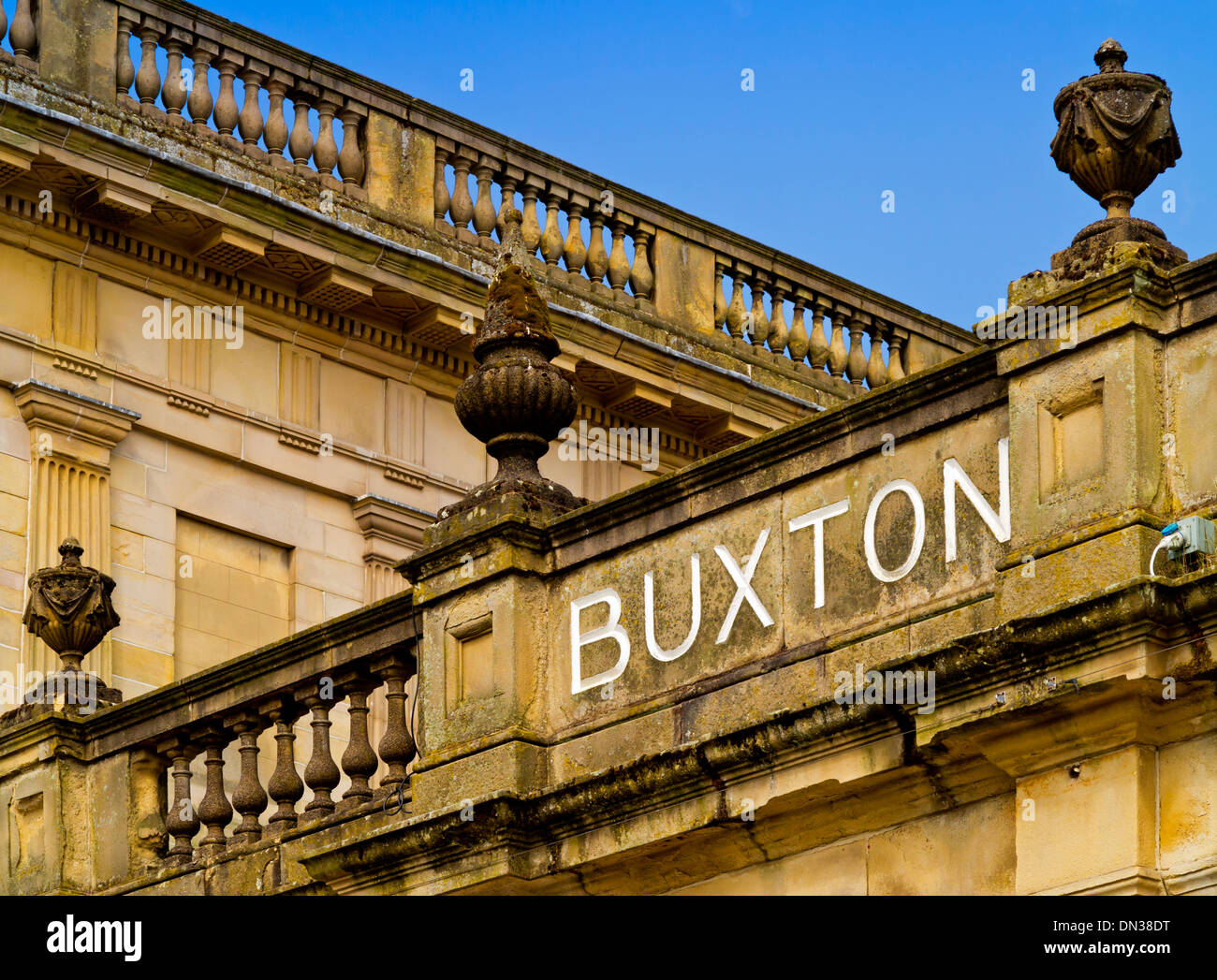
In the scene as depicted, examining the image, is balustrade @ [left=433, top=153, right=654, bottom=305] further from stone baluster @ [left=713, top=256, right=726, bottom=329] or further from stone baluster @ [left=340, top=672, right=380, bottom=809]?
stone baluster @ [left=340, top=672, right=380, bottom=809]

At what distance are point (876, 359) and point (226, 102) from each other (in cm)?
591

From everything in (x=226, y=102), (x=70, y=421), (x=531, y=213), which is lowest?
(x=70, y=421)

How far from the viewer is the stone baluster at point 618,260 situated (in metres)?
21.6

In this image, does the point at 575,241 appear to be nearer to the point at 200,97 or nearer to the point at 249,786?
the point at 200,97

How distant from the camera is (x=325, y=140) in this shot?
792 inches

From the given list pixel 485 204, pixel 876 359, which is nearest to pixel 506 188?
pixel 485 204

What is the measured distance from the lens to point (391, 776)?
545 inches

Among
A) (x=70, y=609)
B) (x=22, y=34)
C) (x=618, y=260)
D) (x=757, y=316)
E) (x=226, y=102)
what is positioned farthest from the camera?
(x=757, y=316)

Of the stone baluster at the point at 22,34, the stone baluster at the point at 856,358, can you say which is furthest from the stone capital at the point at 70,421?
the stone baluster at the point at 856,358

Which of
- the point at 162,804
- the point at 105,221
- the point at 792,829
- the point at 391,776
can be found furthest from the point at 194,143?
the point at 792,829

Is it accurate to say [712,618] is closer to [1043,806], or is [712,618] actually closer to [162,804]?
[1043,806]

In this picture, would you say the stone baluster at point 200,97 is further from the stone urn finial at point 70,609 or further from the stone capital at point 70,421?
the stone urn finial at point 70,609

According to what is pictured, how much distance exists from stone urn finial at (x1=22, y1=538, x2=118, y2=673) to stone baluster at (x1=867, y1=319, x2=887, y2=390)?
27.7 feet
